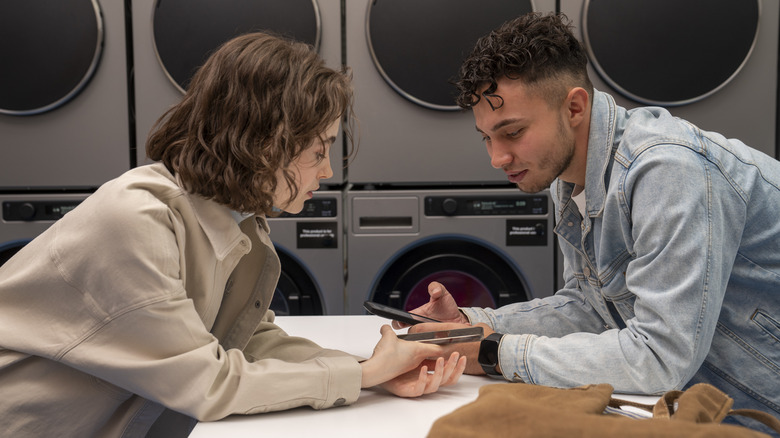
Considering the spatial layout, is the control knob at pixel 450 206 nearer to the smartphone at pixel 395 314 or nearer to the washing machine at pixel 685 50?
the washing machine at pixel 685 50

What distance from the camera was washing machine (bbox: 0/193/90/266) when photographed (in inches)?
88.4

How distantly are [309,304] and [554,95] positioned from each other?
1314 mm

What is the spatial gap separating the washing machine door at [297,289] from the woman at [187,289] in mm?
1114

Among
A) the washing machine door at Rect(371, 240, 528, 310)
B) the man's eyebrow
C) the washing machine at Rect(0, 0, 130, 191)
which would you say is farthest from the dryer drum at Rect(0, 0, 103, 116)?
the man's eyebrow

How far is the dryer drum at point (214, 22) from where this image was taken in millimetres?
2223

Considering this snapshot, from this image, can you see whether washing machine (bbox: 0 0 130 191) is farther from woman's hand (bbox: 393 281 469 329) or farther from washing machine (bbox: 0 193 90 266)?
woman's hand (bbox: 393 281 469 329)

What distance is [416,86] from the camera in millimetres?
2244

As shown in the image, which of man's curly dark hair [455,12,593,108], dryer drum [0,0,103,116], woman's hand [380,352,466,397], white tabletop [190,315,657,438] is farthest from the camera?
dryer drum [0,0,103,116]

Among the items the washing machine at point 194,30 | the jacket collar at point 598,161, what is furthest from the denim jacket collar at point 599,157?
the washing machine at point 194,30

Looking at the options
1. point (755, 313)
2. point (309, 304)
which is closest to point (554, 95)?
point (755, 313)

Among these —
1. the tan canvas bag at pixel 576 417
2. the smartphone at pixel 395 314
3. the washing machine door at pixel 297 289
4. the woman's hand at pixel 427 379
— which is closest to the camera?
the tan canvas bag at pixel 576 417

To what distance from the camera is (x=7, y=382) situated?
3.20 feet

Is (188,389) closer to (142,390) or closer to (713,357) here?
(142,390)

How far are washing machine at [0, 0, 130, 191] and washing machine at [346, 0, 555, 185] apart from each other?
840mm
